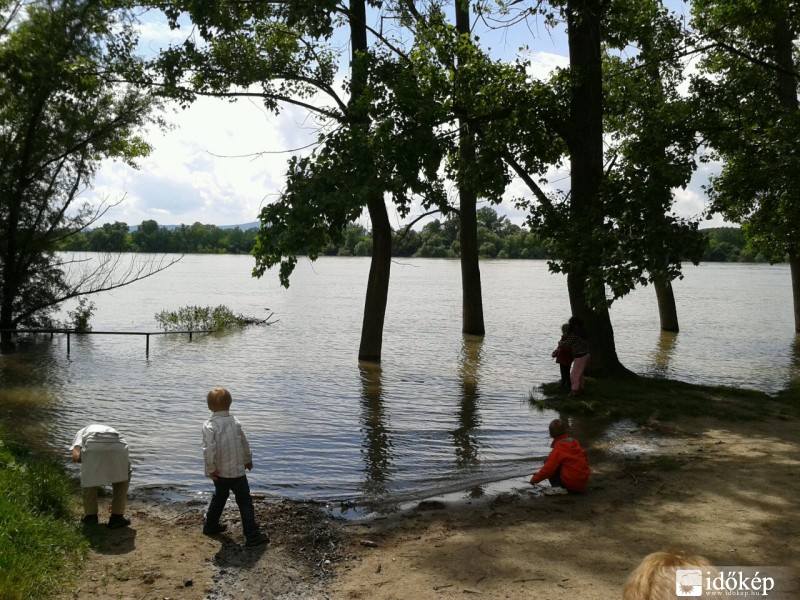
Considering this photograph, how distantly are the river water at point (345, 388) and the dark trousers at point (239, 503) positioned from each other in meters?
2.02

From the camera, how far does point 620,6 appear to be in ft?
53.2

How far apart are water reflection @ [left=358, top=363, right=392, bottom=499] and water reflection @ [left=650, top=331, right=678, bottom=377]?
792 centimetres

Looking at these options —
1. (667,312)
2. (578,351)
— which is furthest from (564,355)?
(667,312)

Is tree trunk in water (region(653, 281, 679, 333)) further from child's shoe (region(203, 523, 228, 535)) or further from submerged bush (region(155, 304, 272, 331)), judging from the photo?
child's shoe (region(203, 523, 228, 535))

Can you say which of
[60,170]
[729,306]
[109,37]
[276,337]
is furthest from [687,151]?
[729,306]

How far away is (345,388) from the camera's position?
62.2 feet

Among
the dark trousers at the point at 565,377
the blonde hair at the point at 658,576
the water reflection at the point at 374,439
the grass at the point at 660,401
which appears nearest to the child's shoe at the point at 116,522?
the water reflection at the point at 374,439

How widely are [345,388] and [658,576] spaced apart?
55.9 ft

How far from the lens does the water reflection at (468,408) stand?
40.2 ft

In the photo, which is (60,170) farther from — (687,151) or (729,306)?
(729,306)

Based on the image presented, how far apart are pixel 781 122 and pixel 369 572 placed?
13134mm

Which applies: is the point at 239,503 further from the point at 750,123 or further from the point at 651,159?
the point at 750,123

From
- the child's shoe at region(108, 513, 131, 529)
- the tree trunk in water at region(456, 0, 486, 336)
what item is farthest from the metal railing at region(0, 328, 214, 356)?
the child's shoe at region(108, 513, 131, 529)

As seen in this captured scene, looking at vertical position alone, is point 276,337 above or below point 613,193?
below
